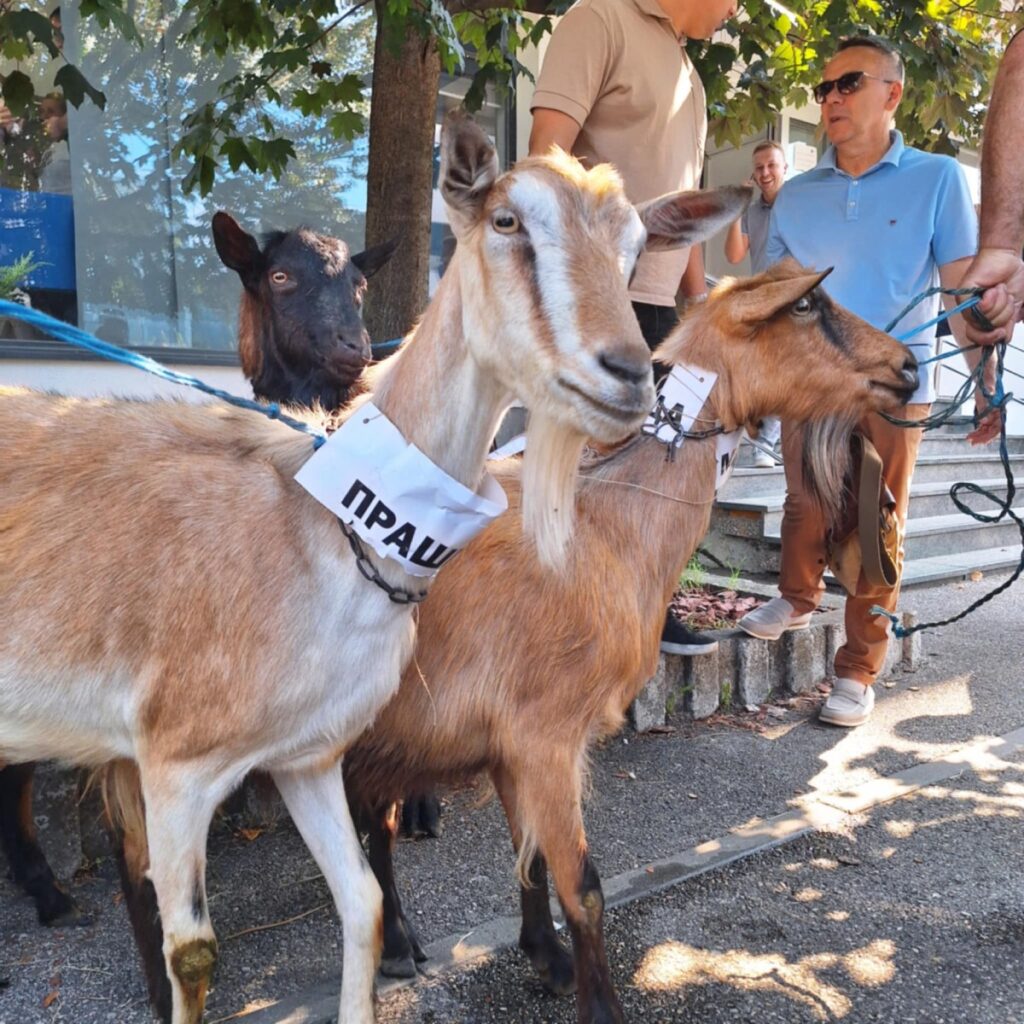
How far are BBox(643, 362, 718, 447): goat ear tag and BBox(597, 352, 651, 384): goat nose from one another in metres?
1.12

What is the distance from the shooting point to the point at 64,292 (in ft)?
21.2

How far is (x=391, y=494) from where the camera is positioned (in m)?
2.01

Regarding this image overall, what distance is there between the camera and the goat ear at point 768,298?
281 centimetres

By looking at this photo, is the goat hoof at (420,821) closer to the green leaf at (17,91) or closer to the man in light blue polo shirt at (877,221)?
the man in light blue polo shirt at (877,221)

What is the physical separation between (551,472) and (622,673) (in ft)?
2.53

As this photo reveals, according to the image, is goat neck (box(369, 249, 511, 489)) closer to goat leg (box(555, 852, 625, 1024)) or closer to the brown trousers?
goat leg (box(555, 852, 625, 1024))

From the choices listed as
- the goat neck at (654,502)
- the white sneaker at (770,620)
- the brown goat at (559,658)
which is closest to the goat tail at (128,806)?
the brown goat at (559,658)

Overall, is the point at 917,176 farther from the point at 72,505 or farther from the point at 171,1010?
the point at 171,1010

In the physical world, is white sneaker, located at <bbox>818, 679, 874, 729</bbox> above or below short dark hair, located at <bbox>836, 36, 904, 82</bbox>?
below

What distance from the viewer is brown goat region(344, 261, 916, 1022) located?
249cm

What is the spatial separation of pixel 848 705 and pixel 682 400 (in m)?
2.30

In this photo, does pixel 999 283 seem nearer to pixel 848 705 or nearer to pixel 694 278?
pixel 694 278

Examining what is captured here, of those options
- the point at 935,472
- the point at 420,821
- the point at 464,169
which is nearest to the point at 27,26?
the point at 464,169

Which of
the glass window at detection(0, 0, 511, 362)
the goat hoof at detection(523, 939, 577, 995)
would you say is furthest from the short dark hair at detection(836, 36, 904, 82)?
the glass window at detection(0, 0, 511, 362)
